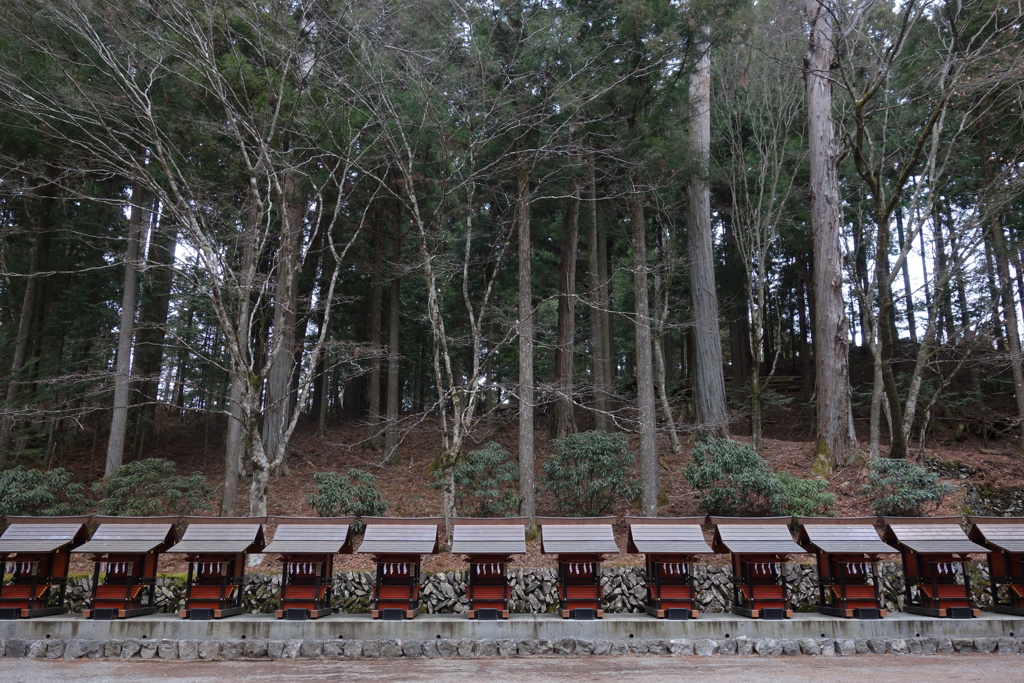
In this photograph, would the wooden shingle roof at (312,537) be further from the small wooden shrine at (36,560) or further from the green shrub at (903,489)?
the green shrub at (903,489)

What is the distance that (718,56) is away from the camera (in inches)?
602

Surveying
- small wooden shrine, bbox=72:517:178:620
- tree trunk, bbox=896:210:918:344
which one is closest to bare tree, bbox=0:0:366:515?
small wooden shrine, bbox=72:517:178:620

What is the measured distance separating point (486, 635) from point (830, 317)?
9126mm

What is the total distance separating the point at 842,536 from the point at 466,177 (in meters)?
8.72

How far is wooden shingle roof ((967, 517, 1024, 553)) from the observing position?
795 cm

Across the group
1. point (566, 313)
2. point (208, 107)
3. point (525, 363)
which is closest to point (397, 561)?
point (525, 363)

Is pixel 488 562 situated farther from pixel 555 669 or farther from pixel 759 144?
pixel 759 144

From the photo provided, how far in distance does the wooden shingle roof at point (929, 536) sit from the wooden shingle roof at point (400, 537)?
6.15 m

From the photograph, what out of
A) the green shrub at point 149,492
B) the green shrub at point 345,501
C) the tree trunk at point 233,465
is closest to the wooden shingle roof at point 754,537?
the green shrub at point 345,501

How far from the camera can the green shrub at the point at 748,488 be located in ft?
31.3

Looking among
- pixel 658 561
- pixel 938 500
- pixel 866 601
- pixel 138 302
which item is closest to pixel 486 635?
pixel 658 561

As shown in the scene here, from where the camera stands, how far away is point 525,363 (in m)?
11.0

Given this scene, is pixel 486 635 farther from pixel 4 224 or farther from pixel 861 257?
pixel 861 257

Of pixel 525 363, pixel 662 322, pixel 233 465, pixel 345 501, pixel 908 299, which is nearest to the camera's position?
pixel 345 501
